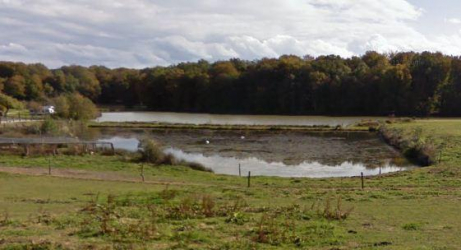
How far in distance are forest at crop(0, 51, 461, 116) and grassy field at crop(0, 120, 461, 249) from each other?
303ft

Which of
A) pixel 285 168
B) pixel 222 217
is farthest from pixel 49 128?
pixel 222 217

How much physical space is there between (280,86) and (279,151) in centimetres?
7782

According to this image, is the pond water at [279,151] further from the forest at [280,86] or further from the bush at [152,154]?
the forest at [280,86]

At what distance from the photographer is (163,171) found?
35531mm

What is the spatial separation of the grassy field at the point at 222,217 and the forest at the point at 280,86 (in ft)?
303

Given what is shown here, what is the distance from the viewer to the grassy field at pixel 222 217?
12.0 meters

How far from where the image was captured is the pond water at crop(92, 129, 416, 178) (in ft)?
138

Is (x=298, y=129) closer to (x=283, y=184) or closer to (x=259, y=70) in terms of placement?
(x=283, y=184)

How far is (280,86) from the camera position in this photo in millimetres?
130500

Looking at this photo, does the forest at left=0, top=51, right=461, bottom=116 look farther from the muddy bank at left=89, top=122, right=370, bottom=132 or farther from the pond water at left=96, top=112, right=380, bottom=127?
the muddy bank at left=89, top=122, right=370, bottom=132

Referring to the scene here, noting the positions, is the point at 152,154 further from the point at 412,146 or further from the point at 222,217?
the point at 412,146

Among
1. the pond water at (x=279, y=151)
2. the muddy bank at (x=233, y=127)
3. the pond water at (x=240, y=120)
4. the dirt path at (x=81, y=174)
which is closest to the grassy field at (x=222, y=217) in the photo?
the dirt path at (x=81, y=174)

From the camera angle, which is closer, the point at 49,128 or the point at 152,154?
the point at 152,154

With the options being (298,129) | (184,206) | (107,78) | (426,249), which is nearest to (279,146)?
(298,129)
